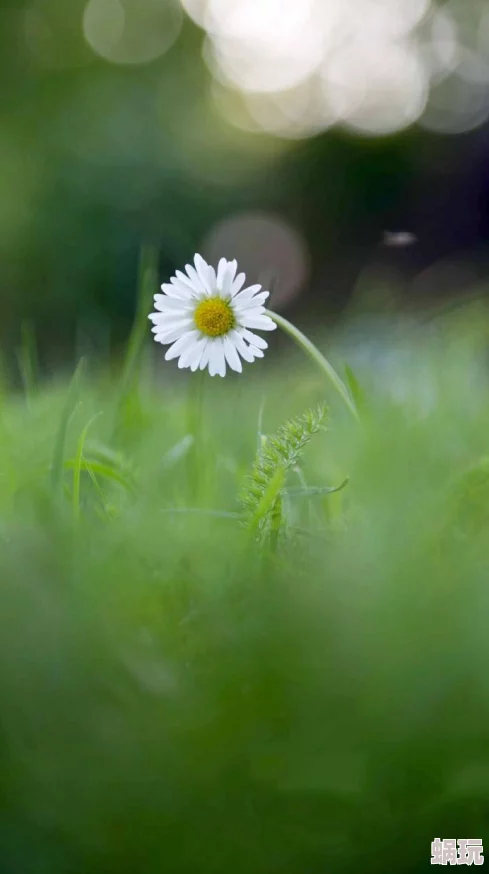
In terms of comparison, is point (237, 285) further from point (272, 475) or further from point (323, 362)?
point (272, 475)

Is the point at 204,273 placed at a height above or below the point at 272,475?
above

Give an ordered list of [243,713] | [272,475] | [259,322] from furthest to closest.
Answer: [259,322], [272,475], [243,713]

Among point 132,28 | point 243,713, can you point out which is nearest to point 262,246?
point 132,28

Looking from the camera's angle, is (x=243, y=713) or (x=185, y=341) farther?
(x=185, y=341)

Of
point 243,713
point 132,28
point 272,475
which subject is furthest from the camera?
point 132,28

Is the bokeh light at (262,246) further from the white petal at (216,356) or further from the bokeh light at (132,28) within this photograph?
the white petal at (216,356)

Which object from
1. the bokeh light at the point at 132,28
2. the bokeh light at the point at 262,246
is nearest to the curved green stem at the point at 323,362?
the bokeh light at the point at 262,246

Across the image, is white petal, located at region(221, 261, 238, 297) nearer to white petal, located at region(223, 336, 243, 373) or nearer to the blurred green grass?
white petal, located at region(223, 336, 243, 373)
